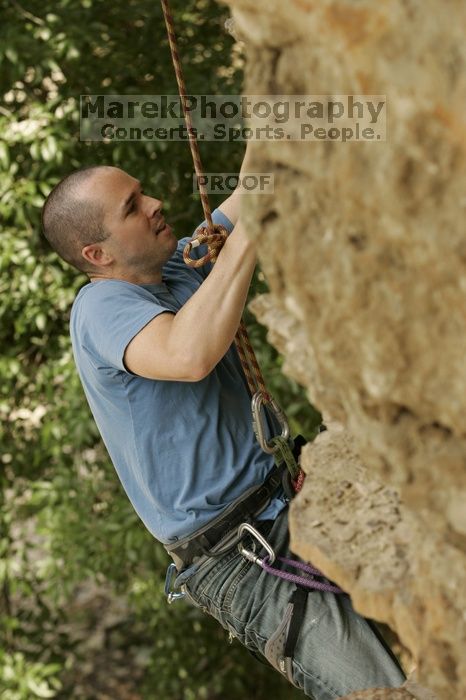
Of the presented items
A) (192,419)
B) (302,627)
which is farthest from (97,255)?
(302,627)

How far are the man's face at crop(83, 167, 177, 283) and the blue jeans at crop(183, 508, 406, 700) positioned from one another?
0.61 metres

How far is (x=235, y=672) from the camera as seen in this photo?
4617 mm

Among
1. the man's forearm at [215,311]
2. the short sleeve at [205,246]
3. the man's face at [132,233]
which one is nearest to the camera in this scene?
the man's forearm at [215,311]

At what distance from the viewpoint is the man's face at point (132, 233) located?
224 centimetres

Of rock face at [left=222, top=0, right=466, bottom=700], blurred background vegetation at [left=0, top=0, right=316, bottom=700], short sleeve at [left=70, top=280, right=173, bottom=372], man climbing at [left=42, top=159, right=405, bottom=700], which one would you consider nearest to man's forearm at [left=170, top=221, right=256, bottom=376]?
man climbing at [left=42, top=159, right=405, bottom=700]

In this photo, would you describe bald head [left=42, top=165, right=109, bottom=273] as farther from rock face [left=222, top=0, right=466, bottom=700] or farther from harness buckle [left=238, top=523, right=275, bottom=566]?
rock face [left=222, top=0, right=466, bottom=700]

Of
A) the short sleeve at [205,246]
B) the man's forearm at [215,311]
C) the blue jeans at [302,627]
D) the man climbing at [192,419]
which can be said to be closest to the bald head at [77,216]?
the man climbing at [192,419]

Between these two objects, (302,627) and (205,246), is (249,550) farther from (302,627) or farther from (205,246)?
(205,246)

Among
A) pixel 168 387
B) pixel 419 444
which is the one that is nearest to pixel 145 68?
pixel 168 387

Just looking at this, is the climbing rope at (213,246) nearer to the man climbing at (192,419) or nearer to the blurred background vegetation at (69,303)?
the man climbing at (192,419)

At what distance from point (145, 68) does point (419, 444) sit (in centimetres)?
294

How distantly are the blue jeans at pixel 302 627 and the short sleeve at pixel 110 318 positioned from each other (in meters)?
0.48

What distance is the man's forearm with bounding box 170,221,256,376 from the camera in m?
1.88

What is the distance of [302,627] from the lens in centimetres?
202
